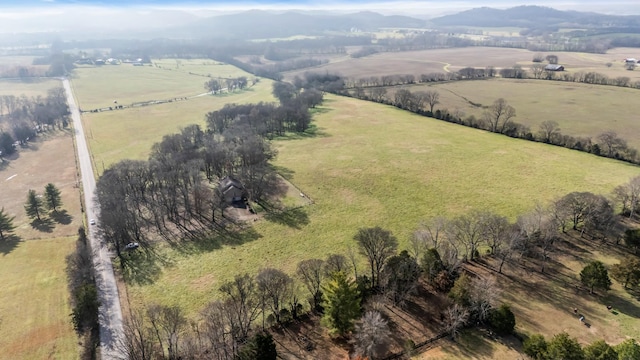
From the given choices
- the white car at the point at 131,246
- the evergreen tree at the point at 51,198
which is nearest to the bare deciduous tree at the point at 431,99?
the white car at the point at 131,246

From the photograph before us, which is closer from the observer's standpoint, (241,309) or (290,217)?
(241,309)

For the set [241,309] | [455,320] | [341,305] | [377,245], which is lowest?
[455,320]

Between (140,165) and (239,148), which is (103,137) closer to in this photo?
(140,165)

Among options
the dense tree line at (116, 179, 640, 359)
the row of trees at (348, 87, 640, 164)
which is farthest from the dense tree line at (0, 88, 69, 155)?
the row of trees at (348, 87, 640, 164)

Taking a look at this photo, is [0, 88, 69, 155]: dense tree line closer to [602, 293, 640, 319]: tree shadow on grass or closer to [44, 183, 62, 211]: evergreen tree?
[44, 183, 62, 211]: evergreen tree

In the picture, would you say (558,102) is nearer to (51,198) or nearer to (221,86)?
(221,86)

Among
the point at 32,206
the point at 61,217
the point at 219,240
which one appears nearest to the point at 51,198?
the point at 32,206
